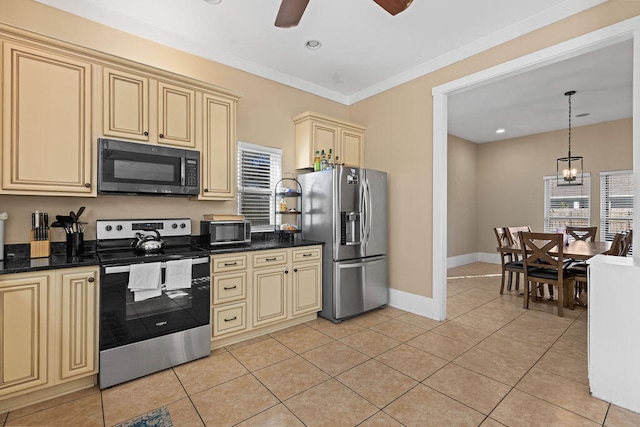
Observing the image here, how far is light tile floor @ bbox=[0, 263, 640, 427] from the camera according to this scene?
6.21ft

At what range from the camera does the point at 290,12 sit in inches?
79.7

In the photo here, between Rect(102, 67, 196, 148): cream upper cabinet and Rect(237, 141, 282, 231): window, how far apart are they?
0.79m

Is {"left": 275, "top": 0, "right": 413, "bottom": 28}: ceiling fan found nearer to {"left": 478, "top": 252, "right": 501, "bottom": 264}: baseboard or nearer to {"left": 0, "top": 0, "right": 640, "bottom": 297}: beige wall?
{"left": 0, "top": 0, "right": 640, "bottom": 297}: beige wall

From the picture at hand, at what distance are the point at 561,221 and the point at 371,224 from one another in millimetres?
5191

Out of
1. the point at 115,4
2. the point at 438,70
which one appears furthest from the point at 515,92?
the point at 115,4

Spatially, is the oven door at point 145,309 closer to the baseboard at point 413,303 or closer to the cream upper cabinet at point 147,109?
the cream upper cabinet at point 147,109

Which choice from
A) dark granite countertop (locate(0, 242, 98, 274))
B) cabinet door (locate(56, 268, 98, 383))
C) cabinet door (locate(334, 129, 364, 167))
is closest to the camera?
dark granite countertop (locate(0, 242, 98, 274))

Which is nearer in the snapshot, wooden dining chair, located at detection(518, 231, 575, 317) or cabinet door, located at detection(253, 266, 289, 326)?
cabinet door, located at detection(253, 266, 289, 326)

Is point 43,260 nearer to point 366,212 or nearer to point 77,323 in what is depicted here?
point 77,323

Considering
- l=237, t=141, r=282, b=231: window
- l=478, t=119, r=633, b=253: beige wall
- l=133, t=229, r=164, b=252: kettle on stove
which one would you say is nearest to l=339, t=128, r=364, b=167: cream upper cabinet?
l=237, t=141, r=282, b=231: window

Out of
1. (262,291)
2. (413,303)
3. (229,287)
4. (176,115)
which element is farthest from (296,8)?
(413,303)

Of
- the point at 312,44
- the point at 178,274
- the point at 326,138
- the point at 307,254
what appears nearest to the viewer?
the point at 178,274

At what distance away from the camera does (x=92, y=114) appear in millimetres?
2398

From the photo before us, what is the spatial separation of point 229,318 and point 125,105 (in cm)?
203
